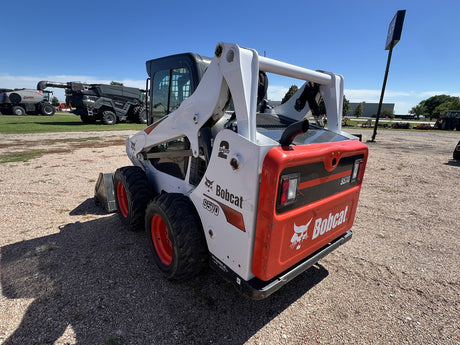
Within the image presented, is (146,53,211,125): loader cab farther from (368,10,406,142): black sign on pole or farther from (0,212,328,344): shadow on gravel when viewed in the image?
(368,10,406,142): black sign on pole

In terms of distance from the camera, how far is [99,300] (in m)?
2.34

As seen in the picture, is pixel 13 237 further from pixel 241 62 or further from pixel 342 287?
pixel 342 287

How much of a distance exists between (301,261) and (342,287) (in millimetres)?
814

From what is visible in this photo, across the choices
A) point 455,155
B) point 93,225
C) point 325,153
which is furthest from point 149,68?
point 455,155

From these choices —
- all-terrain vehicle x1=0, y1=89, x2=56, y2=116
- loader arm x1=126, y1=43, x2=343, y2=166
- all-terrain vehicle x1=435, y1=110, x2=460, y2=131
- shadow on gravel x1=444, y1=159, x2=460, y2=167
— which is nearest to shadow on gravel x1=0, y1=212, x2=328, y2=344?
loader arm x1=126, y1=43, x2=343, y2=166

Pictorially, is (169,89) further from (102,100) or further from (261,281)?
(102,100)

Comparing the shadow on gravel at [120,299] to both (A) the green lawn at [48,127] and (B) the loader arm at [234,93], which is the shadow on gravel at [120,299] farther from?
(A) the green lawn at [48,127]

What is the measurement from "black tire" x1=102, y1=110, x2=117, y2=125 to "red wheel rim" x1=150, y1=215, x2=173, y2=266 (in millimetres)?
19432

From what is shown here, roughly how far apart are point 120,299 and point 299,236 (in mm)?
1796

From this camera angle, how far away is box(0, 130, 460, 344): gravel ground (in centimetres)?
207

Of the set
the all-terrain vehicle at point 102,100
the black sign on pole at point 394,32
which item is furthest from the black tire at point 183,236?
the black sign on pole at point 394,32

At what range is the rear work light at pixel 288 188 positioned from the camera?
1816 millimetres

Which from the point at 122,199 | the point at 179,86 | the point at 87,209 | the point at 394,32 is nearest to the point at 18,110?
the point at 87,209

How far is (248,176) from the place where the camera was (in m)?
1.79
